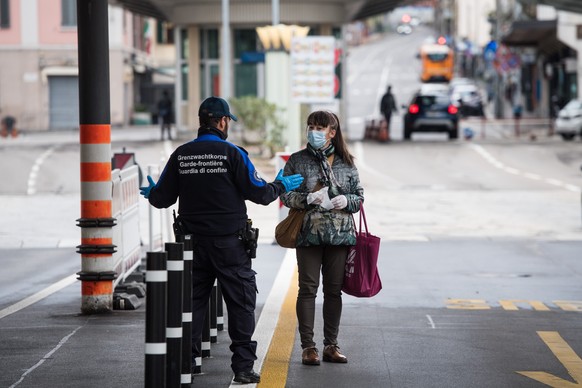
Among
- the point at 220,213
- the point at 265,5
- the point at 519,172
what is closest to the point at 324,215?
the point at 220,213

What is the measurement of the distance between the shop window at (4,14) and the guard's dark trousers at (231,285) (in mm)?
56651

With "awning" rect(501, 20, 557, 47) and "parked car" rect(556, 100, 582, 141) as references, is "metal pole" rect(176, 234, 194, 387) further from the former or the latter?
"awning" rect(501, 20, 557, 47)

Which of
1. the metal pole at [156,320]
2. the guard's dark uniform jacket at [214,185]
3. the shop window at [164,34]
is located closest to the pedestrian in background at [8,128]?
the shop window at [164,34]

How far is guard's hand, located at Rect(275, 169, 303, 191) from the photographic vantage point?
8.64 meters

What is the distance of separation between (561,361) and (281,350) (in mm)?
1987

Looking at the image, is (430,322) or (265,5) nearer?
(430,322)

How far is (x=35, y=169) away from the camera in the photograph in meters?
Result: 35.8

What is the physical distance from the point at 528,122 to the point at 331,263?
54.6 meters

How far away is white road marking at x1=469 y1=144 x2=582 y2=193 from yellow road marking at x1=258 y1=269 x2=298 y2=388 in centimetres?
1961

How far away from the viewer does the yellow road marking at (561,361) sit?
8.61m

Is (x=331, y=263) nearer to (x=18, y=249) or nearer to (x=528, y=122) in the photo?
(x=18, y=249)

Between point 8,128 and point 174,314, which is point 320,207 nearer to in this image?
point 174,314

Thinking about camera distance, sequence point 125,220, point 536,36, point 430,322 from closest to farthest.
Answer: point 430,322, point 125,220, point 536,36

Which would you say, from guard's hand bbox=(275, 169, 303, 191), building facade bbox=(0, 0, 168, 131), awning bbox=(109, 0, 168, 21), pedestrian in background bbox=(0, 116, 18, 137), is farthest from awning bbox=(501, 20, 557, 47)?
guard's hand bbox=(275, 169, 303, 191)
